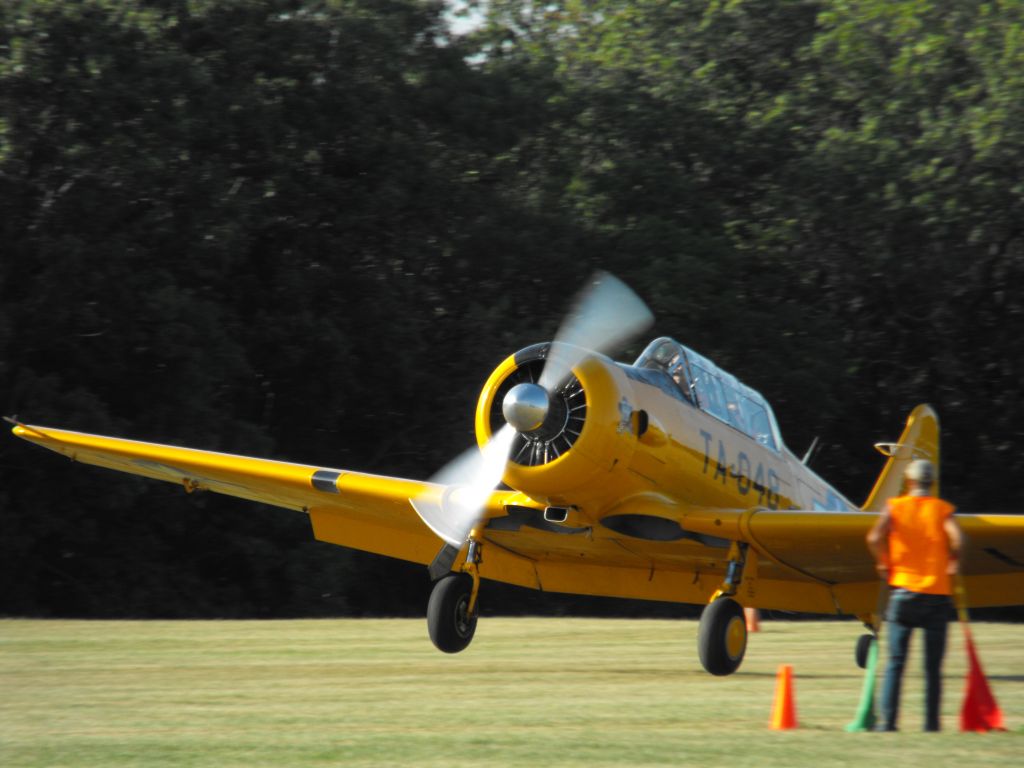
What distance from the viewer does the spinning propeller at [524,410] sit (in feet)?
30.1

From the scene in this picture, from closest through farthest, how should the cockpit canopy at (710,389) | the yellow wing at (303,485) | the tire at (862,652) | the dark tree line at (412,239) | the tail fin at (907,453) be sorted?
the cockpit canopy at (710,389) < the yellow wing at (303,485) < the tire at (862,652) < the tail fin at (907,453) < the dark tree line at (412,239)

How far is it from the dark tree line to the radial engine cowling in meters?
11.5

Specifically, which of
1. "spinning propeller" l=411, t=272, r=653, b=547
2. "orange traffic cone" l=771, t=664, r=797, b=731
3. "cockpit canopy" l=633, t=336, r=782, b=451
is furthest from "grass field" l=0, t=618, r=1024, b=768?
"cockpit canopy" l=633, t=336, r=782, b=451

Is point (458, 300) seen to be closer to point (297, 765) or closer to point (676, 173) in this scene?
point (676, 173)

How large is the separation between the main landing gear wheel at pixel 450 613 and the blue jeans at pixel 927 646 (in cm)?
417

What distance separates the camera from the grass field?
5840 millimetres

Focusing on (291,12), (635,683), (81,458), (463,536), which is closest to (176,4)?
(291,12)

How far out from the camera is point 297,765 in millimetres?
5566

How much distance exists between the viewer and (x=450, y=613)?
33.4ft

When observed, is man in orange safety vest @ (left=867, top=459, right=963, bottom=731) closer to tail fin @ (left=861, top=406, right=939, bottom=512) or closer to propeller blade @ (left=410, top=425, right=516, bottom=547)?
propeller blade @ (left=410, top=425, right=516, bottom=547)

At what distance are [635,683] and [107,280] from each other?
13.1 metres

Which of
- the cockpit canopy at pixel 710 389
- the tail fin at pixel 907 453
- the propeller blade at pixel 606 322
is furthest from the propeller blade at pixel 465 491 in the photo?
Result: the tail fin at pixel 907 453

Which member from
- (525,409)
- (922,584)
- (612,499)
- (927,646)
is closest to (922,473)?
(922,584)

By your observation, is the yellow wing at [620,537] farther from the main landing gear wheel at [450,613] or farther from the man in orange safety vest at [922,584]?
the man in orange safety vest at [922,584]
